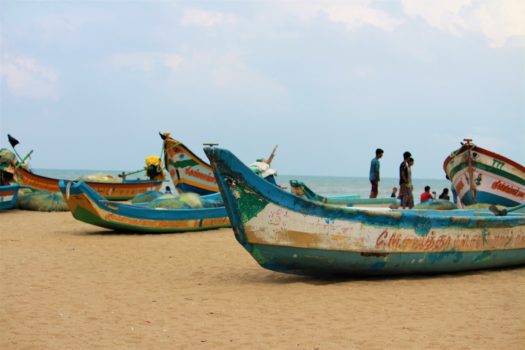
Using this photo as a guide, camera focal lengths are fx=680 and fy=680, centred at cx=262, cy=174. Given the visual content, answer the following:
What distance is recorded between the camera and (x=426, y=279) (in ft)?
25.6

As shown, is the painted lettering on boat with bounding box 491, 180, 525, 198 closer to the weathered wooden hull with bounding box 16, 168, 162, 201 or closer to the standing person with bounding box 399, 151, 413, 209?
the standing person with bounding box 399, 151, 413, 209

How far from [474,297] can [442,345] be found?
6.40 ft

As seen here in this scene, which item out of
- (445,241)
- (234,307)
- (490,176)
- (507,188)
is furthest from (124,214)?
(507,188)

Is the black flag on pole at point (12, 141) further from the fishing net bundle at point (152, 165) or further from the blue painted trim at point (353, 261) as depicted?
the blue painted trim at point (353, 261)

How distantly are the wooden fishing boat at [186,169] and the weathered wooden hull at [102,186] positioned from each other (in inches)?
223

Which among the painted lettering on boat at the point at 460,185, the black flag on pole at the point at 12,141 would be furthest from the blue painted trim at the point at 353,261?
the black flag on pole at the point at 12,141

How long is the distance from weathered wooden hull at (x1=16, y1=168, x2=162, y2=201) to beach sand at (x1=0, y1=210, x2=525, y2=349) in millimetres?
12583

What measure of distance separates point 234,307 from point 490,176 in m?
8.07

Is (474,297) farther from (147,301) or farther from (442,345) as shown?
(147,301)

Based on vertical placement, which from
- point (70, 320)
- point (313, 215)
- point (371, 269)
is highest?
point (313, 215)

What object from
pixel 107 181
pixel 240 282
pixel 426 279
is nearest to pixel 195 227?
pixel 240 282

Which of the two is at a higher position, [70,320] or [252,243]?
[252,243]

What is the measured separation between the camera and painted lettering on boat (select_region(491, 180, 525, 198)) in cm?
1302

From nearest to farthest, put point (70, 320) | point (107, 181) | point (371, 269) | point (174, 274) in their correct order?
point (70, 320), point (371, 269), point (174, 274), point (107, 181)
